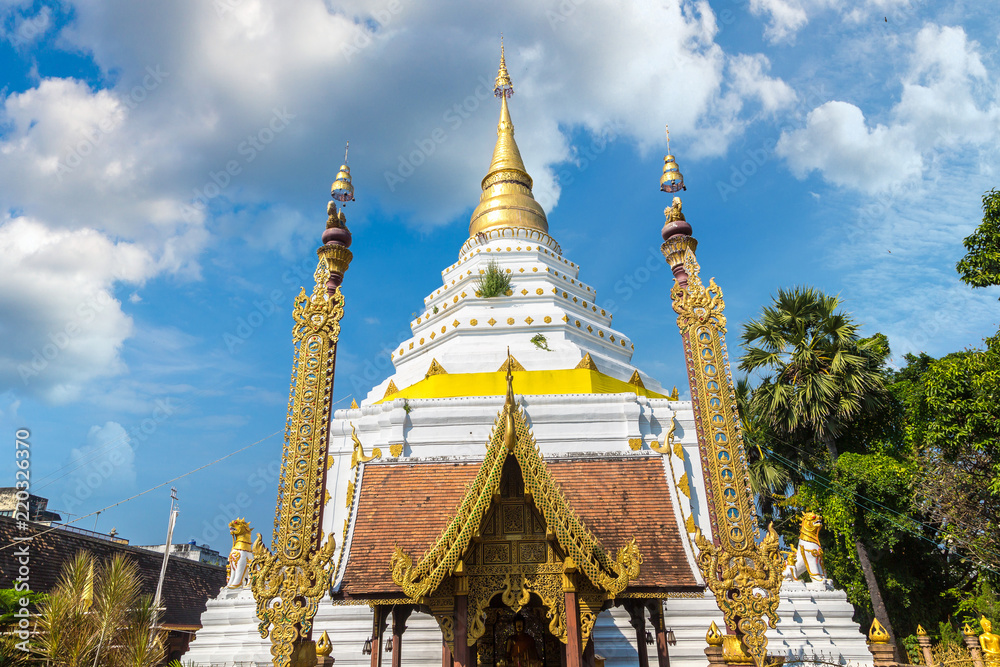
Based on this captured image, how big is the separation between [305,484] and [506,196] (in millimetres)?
19746

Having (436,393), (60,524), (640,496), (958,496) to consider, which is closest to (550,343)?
(436,393)

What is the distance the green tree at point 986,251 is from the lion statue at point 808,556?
6.69 meters

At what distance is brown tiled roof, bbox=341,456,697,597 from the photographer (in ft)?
29.5

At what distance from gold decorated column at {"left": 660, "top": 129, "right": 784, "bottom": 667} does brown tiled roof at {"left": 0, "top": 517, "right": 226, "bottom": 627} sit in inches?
616

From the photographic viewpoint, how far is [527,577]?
8.14m

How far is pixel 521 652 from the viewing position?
8.74 meters

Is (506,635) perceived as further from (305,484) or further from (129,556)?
(129,556)

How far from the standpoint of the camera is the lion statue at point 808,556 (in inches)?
554

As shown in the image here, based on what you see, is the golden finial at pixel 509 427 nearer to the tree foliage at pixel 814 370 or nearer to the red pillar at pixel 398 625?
the red pillar at pixel 398 625

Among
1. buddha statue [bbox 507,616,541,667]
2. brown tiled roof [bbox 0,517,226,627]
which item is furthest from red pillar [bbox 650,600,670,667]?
brown tiled roof [bbox 0,517,226,627]

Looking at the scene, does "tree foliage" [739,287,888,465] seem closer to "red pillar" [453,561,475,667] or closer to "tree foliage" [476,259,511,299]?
"tree foliage" [476,259,511,299]

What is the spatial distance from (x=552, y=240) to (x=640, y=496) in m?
16.6

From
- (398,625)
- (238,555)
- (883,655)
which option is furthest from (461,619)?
(238,555)

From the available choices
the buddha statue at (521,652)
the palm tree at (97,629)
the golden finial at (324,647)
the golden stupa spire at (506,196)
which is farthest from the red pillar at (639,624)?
the golden stupa spire at (506,196)
